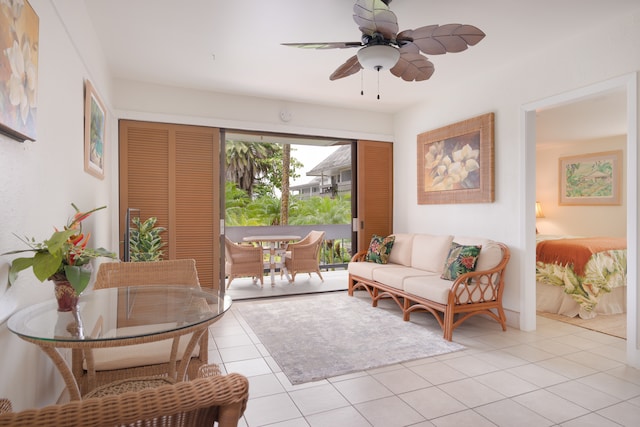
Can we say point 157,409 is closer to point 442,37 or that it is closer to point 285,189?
point 442,37

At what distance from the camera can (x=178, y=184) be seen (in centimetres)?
472

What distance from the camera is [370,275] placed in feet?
15.4

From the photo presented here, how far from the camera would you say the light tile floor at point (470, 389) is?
7.02ft

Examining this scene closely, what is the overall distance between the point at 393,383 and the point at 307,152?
9286mm

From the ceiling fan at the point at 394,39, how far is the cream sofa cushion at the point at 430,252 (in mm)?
2390

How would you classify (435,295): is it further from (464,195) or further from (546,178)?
(546,178)

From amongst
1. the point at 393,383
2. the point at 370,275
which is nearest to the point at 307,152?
the point at 370,275

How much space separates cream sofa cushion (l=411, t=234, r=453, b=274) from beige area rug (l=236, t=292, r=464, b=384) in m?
0.68

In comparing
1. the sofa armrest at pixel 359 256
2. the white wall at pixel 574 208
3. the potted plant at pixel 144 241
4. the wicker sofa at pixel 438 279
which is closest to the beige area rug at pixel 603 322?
the wicker sofa at pixel 438 279

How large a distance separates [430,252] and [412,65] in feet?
8.24

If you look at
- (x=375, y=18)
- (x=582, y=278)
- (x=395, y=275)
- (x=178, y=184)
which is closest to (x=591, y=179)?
(x=582, y=278)

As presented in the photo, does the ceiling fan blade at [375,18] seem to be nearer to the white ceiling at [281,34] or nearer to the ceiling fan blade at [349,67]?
the ceiling fan blade at [349,67]

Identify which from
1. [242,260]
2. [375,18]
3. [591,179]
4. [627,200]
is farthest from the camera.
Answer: [591,179]

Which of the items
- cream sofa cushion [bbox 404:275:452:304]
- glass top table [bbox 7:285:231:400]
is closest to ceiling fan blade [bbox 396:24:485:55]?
glass top table [bbox 7:285:231:400]
